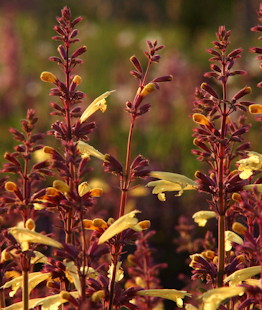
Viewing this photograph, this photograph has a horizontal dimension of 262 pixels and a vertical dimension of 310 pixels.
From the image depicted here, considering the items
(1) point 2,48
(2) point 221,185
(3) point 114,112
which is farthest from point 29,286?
(1) point 2,48

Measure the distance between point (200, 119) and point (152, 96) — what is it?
947cm

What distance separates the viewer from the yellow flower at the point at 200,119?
1835mm

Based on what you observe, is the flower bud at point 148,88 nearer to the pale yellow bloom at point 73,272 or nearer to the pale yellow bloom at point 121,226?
the pale yellow bloom at point 121,226

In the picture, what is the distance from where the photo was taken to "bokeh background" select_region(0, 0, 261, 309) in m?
5.52

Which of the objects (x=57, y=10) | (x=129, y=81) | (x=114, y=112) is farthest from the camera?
(x=57, y=10)

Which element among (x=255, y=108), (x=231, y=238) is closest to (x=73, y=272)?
(x=231, y=238)

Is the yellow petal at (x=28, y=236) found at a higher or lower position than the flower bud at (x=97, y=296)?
higher

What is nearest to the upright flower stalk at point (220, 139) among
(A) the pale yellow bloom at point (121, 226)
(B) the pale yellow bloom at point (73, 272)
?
(A) the pale yellow bloom at point (121, 226)

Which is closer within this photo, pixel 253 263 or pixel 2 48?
pixel 253 263

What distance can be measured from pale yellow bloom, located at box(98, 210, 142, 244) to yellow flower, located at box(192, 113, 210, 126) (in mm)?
343

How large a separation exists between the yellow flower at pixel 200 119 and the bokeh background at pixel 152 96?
15 cm

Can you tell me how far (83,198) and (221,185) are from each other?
37cm

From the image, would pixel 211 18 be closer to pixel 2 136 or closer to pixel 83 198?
pixel 2 136

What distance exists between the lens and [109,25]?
21797 millimetres
